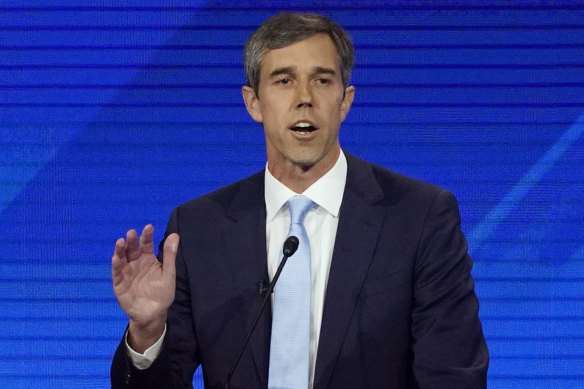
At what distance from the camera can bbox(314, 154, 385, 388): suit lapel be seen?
7.01ft

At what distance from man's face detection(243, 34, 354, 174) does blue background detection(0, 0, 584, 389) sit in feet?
3.70

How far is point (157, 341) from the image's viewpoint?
83.5 inches

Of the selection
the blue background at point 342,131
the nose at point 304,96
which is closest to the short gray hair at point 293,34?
the nose at point 304,96

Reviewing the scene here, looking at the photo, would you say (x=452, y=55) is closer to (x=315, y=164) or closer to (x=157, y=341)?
(x=315, y=164)

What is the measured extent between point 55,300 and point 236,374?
4.78ft

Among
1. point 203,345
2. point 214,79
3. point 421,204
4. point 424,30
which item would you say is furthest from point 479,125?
point 203,345

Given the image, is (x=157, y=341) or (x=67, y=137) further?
(x=67, y=137)

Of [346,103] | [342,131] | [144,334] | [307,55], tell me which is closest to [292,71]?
[307,55]

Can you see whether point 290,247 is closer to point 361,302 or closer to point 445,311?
point 361,302

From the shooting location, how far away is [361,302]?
2172 millimetres

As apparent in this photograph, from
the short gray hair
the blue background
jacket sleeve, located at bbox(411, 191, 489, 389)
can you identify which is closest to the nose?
the short gray hair

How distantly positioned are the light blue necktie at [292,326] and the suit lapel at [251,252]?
2 cm

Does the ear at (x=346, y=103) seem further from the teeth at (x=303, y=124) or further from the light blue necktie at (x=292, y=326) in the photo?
the light blue necktie at (x=292, y=326)

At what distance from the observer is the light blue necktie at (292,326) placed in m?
2.15
